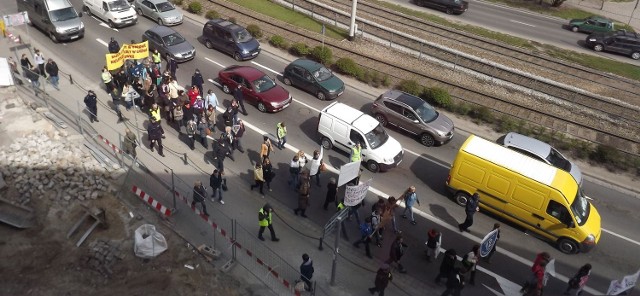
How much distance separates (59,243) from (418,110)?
47.1 feet

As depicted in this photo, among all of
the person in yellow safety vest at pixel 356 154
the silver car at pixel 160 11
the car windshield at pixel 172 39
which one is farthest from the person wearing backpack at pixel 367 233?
the silver car at pixel 160 11

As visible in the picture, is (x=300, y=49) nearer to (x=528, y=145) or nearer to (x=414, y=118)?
(x=414, y=118)

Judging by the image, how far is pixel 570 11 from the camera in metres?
42.1

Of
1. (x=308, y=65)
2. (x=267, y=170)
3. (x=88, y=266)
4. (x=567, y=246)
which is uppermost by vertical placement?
(x=308, y=65)

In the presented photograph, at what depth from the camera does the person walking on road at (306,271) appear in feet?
42.1

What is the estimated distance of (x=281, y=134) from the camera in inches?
747

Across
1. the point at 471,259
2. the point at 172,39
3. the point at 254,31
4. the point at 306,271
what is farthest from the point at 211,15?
the point at 471,259

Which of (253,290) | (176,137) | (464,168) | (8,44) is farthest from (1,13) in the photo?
(464,168)

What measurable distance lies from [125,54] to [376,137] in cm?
1079

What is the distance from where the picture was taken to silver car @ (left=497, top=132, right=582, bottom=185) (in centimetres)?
1773

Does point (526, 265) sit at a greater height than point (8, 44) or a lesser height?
lesser

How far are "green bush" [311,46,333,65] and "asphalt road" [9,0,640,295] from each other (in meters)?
2.14

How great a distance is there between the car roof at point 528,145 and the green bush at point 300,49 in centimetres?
1289

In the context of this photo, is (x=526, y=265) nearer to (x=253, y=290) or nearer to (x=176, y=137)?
(x=253, y=290)
